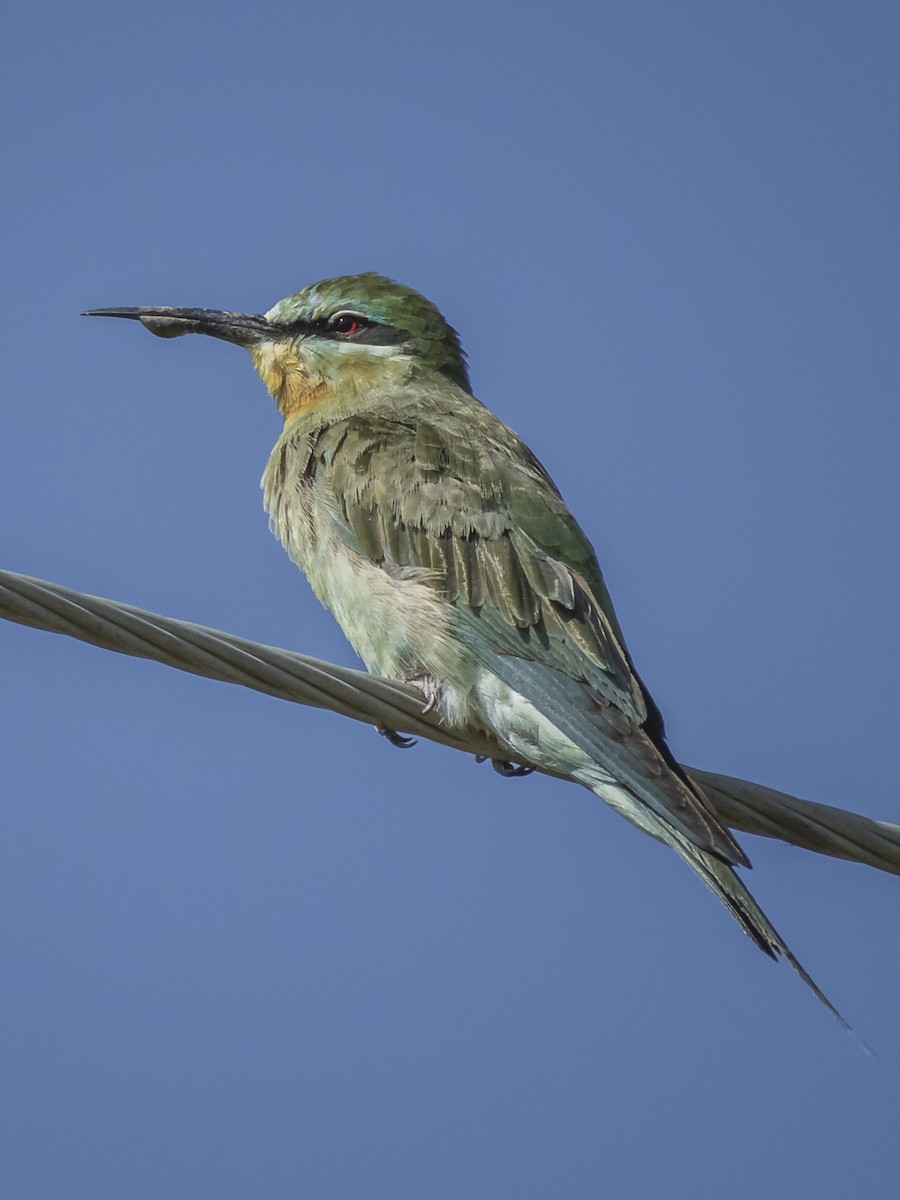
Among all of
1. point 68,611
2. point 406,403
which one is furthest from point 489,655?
point 68,611

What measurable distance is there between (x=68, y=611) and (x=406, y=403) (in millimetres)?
2320

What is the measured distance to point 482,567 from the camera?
13.1 feet

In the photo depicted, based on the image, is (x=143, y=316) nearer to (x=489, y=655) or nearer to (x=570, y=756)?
(x=489, y=655)

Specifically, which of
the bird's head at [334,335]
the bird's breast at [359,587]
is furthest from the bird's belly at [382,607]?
the bird's head at [334,335]

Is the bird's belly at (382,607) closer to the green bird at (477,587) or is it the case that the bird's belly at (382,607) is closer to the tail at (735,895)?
the green bird at (477,587)

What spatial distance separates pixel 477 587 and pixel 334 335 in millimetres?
1413

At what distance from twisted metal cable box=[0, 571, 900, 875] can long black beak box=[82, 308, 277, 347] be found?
2023 millimetres

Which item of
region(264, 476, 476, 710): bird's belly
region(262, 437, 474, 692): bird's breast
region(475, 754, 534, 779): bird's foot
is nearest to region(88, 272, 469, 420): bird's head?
region(262, 437, 474, 692): bird's breast

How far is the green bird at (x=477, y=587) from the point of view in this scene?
345cm

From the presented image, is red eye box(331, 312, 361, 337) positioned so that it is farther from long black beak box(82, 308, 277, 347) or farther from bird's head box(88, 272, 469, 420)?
long black beak box(82, 308, 277, 347)

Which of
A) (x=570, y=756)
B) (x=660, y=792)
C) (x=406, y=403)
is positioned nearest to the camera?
(x=660, y=792)

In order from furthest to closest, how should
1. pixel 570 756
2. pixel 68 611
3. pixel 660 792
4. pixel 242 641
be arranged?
1. pixel 570 756
2. pixel 660 792
3. pixel 242 641
4. pixel 68 611

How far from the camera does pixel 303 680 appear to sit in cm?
285

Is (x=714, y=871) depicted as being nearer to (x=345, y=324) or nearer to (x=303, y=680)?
(x=303, y=680)
